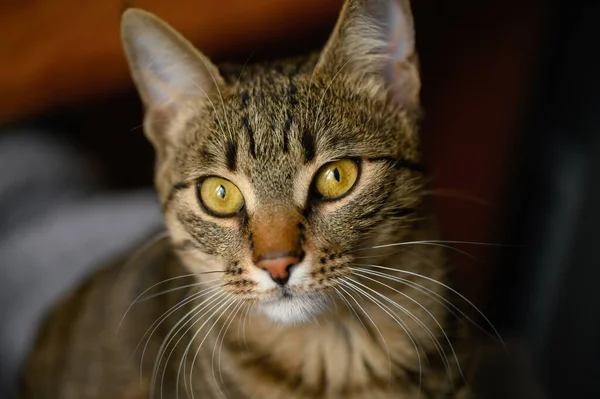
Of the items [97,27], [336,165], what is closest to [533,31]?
[336,165]

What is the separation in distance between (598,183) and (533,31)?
0.40m

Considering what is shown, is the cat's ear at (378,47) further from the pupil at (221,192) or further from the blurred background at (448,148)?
the blurred background at (448,148)

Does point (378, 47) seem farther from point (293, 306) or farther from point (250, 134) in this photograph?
point (293, 306)

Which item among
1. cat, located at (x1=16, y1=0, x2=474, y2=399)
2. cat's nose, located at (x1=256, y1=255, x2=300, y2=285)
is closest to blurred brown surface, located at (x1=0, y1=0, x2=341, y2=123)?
cat, located at (x1=16, y1=0, x2=474, y2=399)

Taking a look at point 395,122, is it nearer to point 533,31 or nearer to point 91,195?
point 533,31

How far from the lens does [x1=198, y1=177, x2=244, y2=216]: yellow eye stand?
74 cm

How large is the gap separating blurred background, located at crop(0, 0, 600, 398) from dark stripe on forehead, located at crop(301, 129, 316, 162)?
41 cm

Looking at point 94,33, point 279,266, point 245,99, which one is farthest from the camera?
point 94,33

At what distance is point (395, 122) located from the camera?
763 millimetres

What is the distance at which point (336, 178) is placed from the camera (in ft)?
2.36

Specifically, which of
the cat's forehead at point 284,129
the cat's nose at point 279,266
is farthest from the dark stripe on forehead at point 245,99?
the cat's nose at point 279,266

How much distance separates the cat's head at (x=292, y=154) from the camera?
685mm

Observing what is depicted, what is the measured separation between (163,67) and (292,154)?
22cm

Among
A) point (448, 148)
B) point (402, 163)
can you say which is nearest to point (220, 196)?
point (402, 163)
